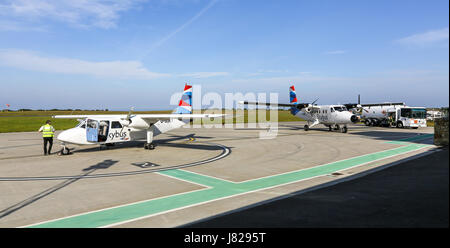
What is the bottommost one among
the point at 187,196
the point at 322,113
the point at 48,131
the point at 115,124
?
the point at 187,196

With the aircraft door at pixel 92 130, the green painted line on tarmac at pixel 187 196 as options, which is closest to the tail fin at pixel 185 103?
the aircraft door at pixel 92 130

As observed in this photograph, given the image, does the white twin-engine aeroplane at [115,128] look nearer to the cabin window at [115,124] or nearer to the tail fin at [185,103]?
the cabin window at [115,124]

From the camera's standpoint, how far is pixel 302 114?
108 feet

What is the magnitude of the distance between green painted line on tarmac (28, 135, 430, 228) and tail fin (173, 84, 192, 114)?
11668 mm

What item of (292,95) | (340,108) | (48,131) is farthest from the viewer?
(292,95)

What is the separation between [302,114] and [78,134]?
25058 mm

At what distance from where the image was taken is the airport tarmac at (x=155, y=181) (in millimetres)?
6668

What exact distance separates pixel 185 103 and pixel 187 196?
15.5m

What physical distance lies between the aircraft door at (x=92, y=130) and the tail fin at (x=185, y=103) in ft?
24.7

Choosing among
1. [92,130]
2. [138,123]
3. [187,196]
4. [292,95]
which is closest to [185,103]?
[138,123]

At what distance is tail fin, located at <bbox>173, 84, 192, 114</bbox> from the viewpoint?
2278 cm

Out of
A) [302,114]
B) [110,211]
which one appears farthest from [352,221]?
[302,114]

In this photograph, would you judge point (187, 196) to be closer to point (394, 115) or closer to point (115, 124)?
point (115, 124)

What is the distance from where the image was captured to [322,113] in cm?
3000
